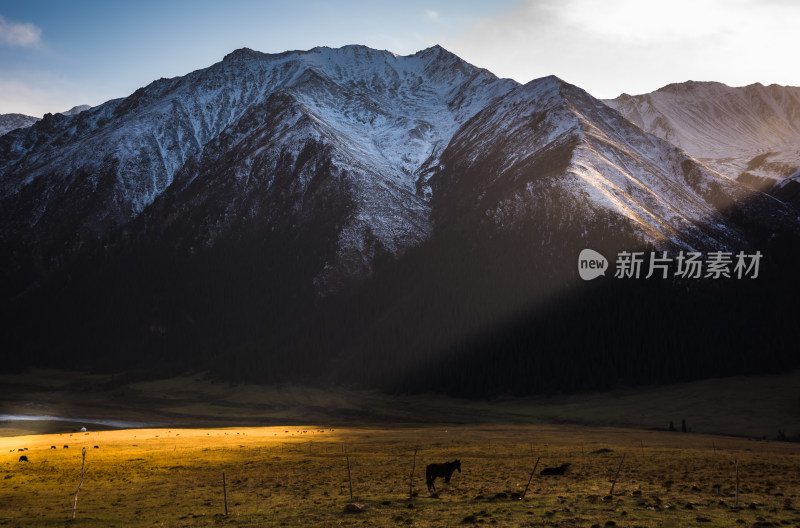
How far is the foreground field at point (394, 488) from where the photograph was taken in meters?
35.1

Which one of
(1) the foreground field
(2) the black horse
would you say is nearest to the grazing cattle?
(1) the foreground field

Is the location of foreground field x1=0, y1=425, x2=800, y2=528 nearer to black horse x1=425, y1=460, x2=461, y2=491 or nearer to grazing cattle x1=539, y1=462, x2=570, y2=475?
grazing cattle x1=539, y1=462, x2=570, y2=475

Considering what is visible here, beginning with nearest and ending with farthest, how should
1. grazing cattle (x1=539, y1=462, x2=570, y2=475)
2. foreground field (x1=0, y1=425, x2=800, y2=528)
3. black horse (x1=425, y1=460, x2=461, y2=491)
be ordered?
foreground field (x1=0, y1=425, x2=800, y2=528) < black horse (x1=425, y1=460, x2=461, y2=491) < grazing cattle (x1=539, y1=462, x2=570, y2=475)

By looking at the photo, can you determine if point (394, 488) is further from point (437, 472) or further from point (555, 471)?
point (555, 471)

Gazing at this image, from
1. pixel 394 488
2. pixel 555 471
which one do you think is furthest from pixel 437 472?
pixel 555 471

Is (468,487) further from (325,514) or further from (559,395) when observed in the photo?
(559,395)

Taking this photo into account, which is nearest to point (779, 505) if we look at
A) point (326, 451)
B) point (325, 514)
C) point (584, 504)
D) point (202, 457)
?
point (584, 504)

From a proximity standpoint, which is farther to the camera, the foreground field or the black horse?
the black horse

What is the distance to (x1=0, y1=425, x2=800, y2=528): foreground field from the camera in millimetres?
35062

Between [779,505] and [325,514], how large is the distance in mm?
26668

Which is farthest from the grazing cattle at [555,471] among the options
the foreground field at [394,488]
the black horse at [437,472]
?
the black horse at [437,472]

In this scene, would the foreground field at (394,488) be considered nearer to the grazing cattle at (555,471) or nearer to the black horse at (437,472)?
the grazing cattle at (555,471)

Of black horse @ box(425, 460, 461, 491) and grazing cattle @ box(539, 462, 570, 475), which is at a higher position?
black horse @ box(425, 460, 461, 491)

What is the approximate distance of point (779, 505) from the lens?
36.5 meters
